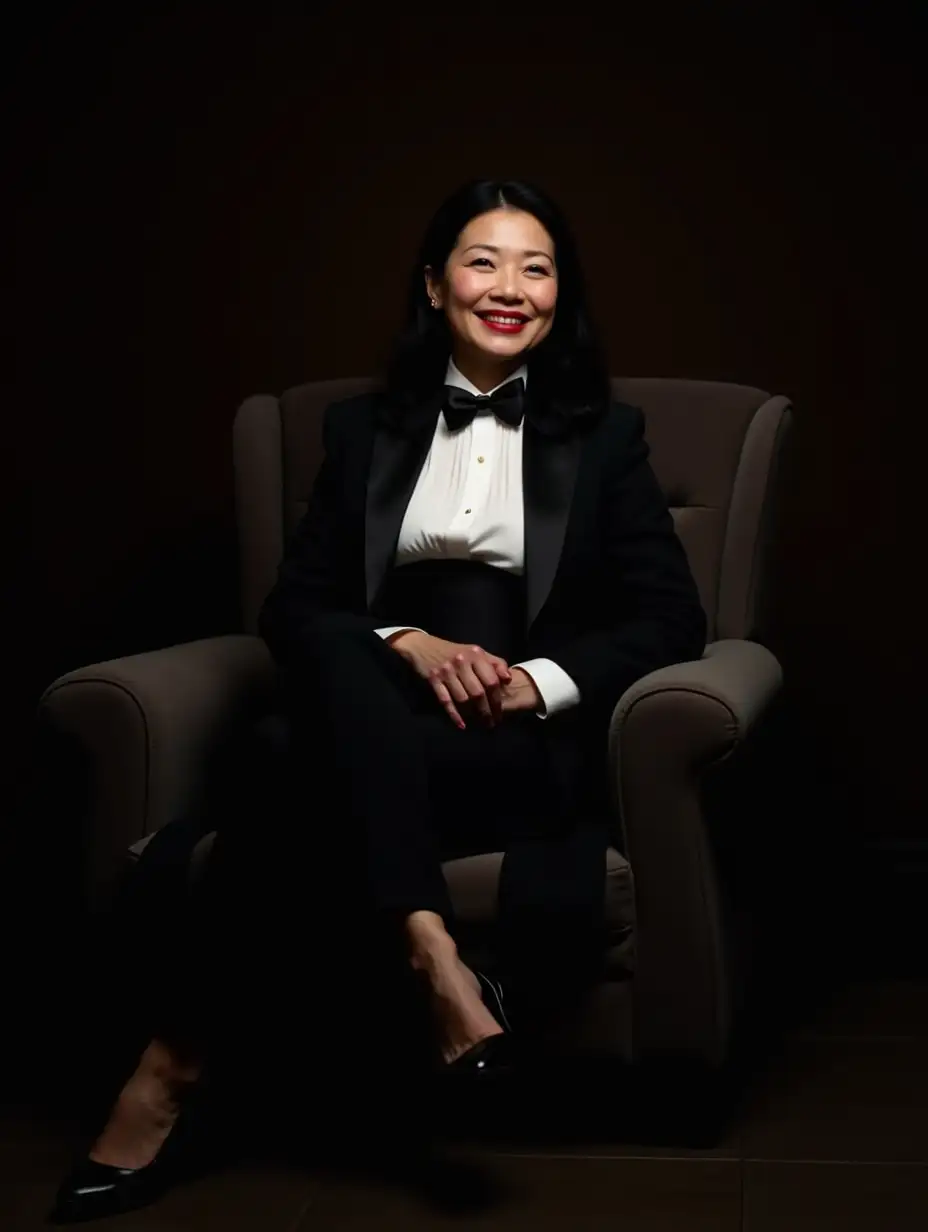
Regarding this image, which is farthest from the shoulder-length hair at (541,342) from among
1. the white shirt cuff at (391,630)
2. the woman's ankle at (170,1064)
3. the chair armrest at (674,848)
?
the woman's ankle at (170,1064)

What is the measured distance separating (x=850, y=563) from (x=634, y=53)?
1.01 m

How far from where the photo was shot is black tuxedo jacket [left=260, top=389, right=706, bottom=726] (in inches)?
98.9

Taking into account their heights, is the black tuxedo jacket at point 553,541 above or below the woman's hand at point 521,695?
above

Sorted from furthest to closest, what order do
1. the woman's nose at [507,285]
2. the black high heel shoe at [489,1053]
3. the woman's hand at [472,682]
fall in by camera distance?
1. the woman's nose at [507,285]
2. the woman's hand at [472,682]
3. the black high heel shoe at [489,1053]

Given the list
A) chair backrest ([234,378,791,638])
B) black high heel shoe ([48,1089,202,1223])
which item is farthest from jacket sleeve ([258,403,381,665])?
black high heel shoe ([48,1089,202,1223])

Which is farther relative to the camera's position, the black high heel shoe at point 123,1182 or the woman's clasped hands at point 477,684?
the woman's clasped hands at point 477,684

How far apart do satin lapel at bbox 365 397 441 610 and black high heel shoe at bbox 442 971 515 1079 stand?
0.70 metres

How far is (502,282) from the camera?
2.62m

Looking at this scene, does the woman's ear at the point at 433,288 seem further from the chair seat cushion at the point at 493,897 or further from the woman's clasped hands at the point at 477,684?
the chair seat cushion at the point at 493,897

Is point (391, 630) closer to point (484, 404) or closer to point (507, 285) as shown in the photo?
point (484, 404)

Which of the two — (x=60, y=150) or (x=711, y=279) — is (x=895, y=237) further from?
(x=60, y=150)

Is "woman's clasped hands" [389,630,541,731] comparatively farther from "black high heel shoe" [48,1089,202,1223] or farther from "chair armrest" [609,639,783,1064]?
"black high heel shoe" [48,1089,202,1223]

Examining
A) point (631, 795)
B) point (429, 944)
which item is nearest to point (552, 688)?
point (631, 795)

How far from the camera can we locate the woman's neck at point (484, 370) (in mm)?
2697
